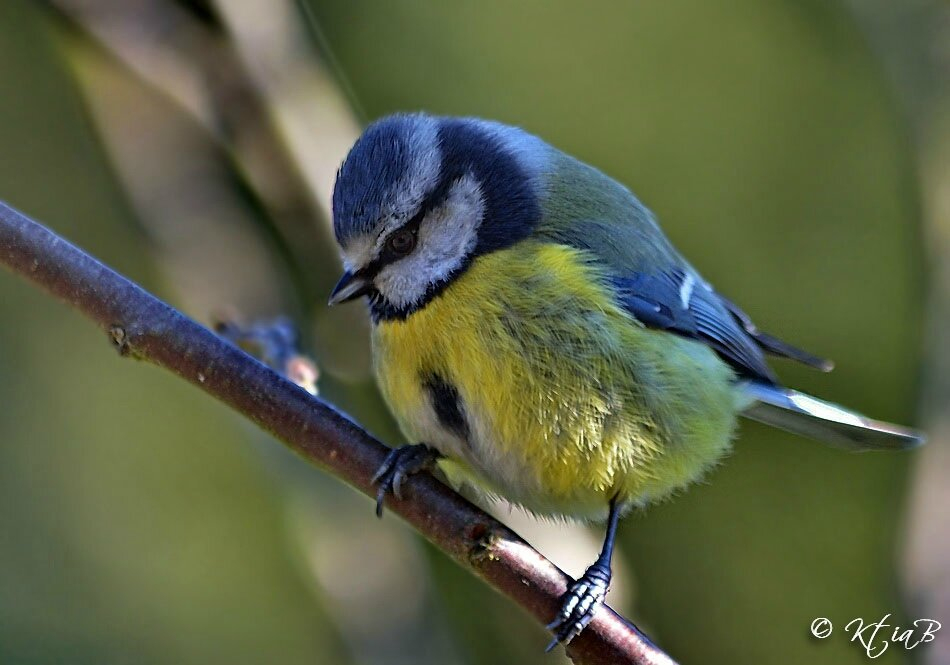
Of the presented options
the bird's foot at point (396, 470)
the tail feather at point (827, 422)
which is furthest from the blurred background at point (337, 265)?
the bird's foot at point (396, 470)

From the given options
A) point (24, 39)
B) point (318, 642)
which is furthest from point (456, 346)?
point (24, 39)

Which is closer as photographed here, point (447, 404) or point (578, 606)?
point (578, 606)

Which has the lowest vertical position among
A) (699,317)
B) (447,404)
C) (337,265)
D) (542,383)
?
(337,265)

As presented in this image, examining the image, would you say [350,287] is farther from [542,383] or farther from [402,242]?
[542,383]

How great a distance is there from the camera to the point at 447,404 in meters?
1.43

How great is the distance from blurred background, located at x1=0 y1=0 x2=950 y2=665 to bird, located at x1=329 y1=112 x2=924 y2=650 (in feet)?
1.58

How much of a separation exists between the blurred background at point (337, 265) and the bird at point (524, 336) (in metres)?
0.48

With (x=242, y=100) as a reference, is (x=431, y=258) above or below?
above

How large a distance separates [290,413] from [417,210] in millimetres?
380

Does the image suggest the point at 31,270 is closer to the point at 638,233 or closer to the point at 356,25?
the point at 638,233

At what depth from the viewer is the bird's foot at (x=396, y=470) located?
134cm

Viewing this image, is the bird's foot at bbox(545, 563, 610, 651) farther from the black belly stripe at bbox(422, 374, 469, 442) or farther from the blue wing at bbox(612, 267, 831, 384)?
the blue wing at bbox(612, 267, 831, 384)

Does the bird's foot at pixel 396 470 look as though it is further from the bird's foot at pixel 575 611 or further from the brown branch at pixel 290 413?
the bird's foot at pixel 575 611

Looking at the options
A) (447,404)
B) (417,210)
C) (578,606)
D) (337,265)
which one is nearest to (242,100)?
(337,265)
